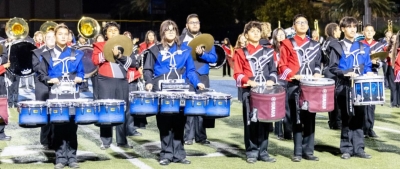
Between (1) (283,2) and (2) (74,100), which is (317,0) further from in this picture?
(2) (74,100)

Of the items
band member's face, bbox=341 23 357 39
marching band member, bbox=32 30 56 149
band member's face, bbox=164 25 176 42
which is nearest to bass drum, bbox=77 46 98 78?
marching band member, bbox=32 30 56 149

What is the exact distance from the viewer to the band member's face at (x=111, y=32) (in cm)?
1117

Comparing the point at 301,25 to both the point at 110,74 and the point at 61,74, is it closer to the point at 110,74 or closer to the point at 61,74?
the point at 110,74

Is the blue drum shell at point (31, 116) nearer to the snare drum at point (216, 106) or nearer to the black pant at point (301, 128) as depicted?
the snare drum at point (216, 106)

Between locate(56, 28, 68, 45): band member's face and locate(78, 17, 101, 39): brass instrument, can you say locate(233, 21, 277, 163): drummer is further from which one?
locate(78, 17, 101, 39): brass instrument

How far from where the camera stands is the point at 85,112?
9.25m

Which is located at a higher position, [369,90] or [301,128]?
[369,90]

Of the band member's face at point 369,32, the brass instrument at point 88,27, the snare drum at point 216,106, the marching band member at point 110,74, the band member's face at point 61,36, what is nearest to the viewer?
the snare drum at point 216,106

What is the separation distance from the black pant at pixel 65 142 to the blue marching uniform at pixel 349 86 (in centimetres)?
320

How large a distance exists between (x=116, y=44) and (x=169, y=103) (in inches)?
51.4

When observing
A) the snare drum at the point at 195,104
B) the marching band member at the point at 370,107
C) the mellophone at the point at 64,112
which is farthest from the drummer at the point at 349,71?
the mellophone at the point at 64,112

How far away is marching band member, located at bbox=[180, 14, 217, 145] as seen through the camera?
10.7 metres

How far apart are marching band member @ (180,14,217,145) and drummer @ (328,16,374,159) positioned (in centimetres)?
155

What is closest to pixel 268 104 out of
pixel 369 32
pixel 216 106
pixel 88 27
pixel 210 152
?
pixel 216 106
